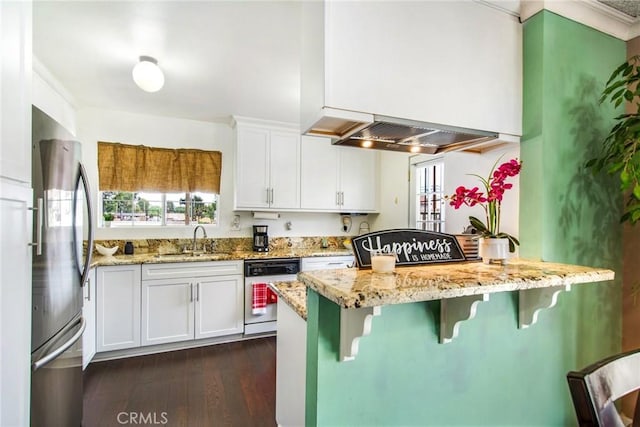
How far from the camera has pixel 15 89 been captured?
1.01 m

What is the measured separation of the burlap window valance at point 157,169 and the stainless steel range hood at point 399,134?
2.71m

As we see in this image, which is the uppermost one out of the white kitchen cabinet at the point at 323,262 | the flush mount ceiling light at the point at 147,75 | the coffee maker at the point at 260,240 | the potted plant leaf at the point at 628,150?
the flush mount ceiling light at the point at 147,75

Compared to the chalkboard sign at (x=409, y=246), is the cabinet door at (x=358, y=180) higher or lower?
higher

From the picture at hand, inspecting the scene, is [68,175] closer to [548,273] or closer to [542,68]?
[548,273]

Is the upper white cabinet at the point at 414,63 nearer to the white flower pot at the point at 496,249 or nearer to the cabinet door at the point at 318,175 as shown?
the white flower pot at the point at 496,249

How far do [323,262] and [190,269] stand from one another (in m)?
1.48

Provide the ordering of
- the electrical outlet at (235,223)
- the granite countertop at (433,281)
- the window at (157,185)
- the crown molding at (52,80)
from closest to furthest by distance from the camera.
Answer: the granite countertop at (433,281) < the crown molding at (52,80) < the window at (157,185) < the electrical outlet at (235,223)

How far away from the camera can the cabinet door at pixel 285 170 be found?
366cm


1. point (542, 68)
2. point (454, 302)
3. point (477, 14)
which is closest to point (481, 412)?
point (454, 302)

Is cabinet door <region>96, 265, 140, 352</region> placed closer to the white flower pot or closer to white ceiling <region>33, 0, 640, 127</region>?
white ceiling <region>33, 0, 640, 127</region>

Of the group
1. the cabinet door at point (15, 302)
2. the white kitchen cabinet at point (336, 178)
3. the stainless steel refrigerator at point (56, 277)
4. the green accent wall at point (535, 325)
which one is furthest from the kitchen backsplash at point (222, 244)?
the green accent wall at point (535, 325)

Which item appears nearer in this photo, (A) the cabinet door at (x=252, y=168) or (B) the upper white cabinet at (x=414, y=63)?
(B) the upper white cabinet at (x=414, y=63)

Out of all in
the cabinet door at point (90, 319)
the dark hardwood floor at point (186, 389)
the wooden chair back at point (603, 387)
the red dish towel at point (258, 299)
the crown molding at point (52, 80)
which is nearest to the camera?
the wooden chair back at point (603, 387)

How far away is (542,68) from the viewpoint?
4.69ft
